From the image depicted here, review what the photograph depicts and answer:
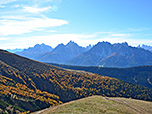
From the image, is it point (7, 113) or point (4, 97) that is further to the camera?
point (4, 97)

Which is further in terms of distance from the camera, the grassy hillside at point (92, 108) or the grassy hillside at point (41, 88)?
the grassy hillside at point (41, 88)

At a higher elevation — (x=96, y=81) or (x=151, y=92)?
(x=96, y=81)

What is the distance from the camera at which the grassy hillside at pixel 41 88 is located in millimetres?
96038

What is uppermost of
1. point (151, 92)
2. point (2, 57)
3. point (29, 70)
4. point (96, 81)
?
point (2, 57)

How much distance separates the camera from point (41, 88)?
440 ft

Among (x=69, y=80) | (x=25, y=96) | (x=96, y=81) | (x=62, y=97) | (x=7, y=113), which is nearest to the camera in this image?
(x=7, y=113)

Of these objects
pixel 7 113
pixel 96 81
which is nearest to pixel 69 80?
pixel 96 81

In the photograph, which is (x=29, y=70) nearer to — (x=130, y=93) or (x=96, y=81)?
(x=96, y=81)

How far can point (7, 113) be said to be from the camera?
72500 mm

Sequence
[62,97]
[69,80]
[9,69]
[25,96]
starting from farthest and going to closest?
1. [69,80]
2. [9,69]
3. [62,97]
4. [25,96]

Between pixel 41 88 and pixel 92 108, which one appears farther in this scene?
pixel 41 88

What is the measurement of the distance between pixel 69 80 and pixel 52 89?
39.6 metres

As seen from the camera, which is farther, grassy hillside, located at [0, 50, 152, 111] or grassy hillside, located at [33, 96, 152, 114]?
grassy hillside, located at [0, 50, 152, 111]

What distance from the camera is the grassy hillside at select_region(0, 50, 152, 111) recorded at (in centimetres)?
9604
